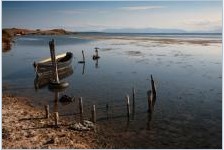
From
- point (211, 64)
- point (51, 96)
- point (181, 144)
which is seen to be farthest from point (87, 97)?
point (211, 64)

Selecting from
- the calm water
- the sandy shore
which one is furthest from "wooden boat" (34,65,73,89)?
the sandy shore

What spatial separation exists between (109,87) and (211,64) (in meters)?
14.6

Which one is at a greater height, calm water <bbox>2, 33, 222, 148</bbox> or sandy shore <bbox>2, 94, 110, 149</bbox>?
sandy shore <bbox>2, 94, 110, 149</bbox>

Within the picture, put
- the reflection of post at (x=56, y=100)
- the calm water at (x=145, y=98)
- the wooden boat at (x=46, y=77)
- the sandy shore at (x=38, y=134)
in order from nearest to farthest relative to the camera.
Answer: the sandy shore at (x=38, y=134)
the calm water at (x=145, y=98)
the reflection of post at (x=56, y=100)
the wooden boat at (x=46, y=77)

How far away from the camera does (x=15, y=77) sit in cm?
2683

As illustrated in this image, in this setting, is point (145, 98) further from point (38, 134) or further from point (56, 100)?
point (38, 134)

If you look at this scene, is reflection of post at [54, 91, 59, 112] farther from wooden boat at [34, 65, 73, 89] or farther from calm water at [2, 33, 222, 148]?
wooden boat at [34, 65, 73, 89]

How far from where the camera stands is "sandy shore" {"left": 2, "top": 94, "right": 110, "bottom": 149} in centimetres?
1157

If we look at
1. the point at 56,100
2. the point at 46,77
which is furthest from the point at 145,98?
the point at 46,77

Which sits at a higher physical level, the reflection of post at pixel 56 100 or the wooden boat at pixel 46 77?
the wooden boat at pixel 46 77

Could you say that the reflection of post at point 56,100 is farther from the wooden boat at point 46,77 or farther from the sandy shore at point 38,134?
the wooden boat at point 46,77

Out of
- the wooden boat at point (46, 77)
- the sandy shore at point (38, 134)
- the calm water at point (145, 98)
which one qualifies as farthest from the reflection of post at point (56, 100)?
the wooden boat at point (46, 77)

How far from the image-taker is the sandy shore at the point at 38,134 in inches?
456

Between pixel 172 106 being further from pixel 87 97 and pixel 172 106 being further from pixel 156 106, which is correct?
pixel 87 97
